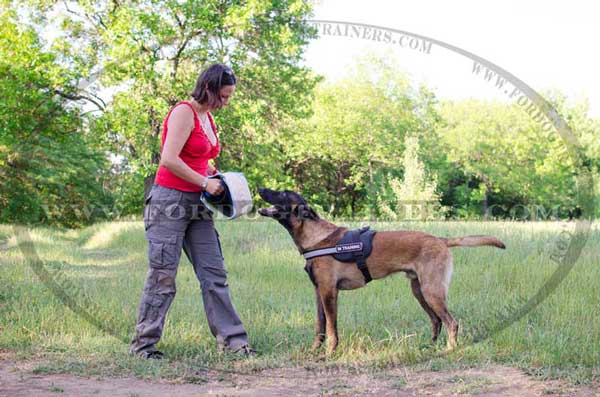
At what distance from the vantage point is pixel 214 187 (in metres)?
4.26

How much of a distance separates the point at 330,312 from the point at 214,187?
1.40 metres

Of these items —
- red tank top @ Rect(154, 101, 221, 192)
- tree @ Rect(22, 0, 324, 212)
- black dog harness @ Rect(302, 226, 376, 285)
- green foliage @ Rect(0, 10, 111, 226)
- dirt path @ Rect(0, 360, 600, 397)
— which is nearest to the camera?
dirt path @ Rect(0, 360, 600, 397)

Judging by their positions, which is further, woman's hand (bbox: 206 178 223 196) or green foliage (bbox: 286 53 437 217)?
green foliage (bbox: 286 53 437 217)

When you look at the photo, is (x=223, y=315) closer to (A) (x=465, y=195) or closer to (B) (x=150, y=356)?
(B) (x=150, y=356)

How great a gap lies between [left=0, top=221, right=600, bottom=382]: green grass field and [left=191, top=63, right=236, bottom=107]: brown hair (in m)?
2.03

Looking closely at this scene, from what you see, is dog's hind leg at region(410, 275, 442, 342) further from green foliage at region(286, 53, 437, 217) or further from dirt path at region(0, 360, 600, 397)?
green foliage at region(286, 53, 437, 217)

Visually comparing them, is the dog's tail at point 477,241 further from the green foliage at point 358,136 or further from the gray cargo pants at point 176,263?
the green foliage at point 358,136

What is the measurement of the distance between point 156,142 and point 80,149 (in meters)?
4.13

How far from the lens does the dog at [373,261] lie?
4.62 meters

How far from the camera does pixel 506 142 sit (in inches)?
1486

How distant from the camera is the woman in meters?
4.25

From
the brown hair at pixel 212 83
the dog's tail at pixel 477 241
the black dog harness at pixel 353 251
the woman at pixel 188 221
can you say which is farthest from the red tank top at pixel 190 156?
the dog's tail at pixel 477 241

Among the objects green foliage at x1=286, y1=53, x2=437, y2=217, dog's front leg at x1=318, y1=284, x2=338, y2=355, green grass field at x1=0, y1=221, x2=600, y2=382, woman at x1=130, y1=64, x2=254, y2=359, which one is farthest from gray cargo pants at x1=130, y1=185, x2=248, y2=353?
green foliage at x1=286, y1=53, x2=437, y2=217

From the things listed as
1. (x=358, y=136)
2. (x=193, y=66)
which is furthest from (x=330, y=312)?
(x=358, y=136)
